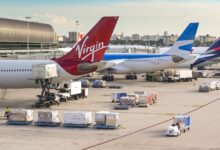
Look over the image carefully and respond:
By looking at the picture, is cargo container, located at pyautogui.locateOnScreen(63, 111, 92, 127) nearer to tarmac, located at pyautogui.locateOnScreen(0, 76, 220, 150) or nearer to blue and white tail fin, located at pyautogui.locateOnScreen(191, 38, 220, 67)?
tarmac, located at pyautogui.locateOnScreen(0, 76, 220, 150)

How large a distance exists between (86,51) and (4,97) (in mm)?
11856

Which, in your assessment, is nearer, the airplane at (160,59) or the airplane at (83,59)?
the airplane at (83,59)

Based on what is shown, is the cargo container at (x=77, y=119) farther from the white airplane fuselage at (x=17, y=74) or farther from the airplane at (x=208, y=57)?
the airplane at (x=208, y=57)

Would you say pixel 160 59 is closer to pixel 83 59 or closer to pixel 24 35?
pixel 83 59

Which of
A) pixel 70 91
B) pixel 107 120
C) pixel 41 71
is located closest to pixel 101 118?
pixel 107 120

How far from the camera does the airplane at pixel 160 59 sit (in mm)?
69000

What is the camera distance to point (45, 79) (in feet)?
137

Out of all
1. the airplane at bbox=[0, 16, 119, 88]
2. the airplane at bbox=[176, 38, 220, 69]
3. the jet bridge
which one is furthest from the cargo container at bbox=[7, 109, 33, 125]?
the airplane at bbox=[176, 38, 220, 69]

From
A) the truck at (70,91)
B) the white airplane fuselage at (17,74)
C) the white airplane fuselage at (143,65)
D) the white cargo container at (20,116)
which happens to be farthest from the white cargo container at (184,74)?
the white cargo container at (20,116)

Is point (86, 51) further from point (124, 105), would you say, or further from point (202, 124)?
point (202, 124)

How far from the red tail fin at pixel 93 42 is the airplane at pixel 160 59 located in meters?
23.7

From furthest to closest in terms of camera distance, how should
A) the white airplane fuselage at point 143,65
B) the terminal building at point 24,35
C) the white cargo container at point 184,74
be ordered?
the terminal building at point 24,35
the white cargo container at point 184,74
the white airplane fuselage at point 143,65

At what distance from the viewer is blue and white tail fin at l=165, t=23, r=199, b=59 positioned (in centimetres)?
6906

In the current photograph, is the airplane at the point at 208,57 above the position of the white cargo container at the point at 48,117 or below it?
above
